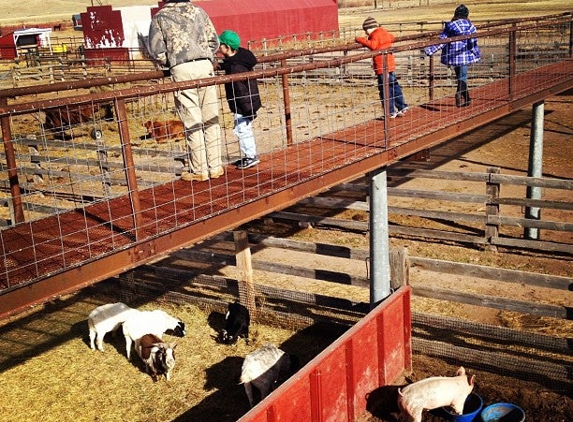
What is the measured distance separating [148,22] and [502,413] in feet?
143

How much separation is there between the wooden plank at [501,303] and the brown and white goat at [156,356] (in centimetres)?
311

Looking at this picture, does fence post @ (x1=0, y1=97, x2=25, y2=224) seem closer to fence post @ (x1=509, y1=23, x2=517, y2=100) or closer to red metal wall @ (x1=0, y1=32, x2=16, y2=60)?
fence post @ (x1=509, y1=23, x2=517, y2=100)

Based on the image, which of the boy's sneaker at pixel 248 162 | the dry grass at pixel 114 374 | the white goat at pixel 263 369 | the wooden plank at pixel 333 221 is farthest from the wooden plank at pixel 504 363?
the wooden plank at pixel 333 221

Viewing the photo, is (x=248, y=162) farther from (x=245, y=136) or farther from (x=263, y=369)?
(x=263, y=369)

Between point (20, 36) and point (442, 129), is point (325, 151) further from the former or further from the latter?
point (20, 36)

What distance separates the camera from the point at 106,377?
8.82m

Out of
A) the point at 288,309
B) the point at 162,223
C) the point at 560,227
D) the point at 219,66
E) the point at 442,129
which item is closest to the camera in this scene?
the point at 162,223

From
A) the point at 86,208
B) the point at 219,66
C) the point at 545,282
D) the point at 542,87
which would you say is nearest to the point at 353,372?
the point at 545,282

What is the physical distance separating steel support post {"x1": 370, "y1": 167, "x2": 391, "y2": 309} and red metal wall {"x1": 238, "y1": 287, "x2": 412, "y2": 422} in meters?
0.44

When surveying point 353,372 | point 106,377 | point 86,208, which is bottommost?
point 106,377

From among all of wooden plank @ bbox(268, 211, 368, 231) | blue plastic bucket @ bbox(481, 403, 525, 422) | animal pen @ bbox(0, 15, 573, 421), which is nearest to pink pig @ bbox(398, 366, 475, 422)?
blue plastic bucket @ bbox(481, 403, 525, 422)

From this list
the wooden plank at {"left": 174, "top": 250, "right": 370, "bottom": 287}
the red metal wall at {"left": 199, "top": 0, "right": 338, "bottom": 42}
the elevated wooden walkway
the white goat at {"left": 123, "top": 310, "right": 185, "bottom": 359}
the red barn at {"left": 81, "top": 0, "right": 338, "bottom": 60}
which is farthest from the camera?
the red metal wall at {"left": 199, "top": 0, "right": 338, "bottom": 42}

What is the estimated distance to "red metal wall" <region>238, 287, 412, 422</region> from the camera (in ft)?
20.3

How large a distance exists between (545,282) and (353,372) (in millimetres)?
2532
